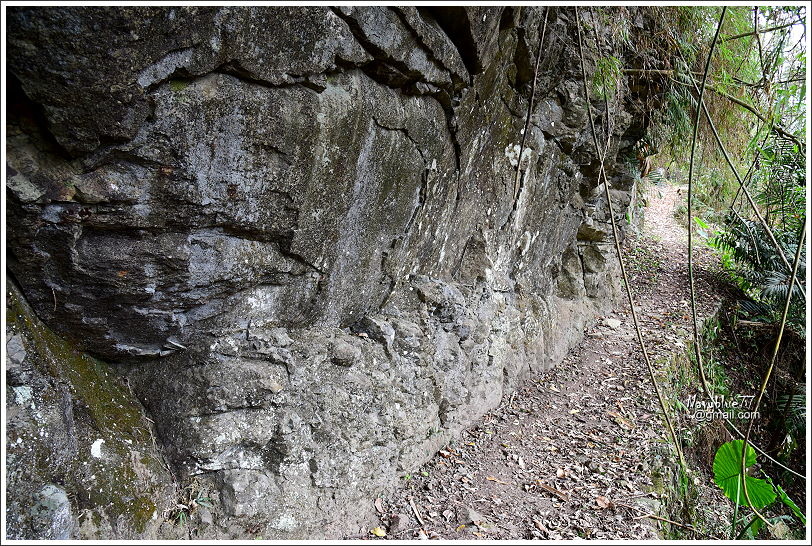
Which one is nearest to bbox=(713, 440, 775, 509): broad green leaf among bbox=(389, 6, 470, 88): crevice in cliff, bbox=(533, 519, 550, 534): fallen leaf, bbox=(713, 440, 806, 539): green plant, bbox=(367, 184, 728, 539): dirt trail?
bbox=(713, 440, 806, 539): green plant

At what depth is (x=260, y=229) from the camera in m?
2.82

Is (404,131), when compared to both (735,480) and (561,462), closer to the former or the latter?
(561,462)

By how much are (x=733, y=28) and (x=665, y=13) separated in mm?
924

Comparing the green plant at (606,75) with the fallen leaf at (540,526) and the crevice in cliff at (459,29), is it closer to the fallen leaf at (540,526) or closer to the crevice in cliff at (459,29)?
the crevice in cliff at (459,29)

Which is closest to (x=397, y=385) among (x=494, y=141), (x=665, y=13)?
(x=494, y=141)

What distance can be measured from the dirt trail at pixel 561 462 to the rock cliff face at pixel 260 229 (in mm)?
289

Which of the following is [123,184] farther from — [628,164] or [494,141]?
[628,164]

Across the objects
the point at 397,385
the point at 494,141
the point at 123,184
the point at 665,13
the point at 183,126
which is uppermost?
the point at 665,13

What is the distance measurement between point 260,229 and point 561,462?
3.31 meters

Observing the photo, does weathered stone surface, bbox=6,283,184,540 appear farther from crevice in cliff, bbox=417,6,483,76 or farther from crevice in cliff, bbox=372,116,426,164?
crevice in cliff, bbox=417,6,483,76

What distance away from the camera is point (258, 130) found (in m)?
2.53

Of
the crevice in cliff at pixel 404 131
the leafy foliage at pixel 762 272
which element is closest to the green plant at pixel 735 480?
the crevice in cliff at pixel 404 131

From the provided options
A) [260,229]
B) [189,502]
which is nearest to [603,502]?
[189,502]

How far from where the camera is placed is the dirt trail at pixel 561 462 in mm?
3570
